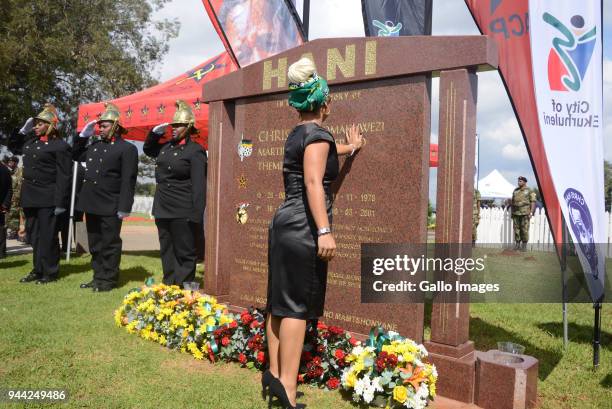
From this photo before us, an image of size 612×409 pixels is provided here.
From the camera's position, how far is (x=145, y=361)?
3.88m

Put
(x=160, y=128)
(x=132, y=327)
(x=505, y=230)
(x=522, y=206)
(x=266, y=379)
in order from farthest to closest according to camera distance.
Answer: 1. (x=505, y=230)
2. (x=522, y=206)
3. (x=160, y=128)
4. (x=132, y=327)
5. (x=266, y=379)

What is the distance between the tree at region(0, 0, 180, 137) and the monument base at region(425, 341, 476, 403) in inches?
670

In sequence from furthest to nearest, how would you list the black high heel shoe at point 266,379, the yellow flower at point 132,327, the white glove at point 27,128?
the white glove at point 27,128, the yellow flower at point 132,327, the black high heel shoe at point 266,379

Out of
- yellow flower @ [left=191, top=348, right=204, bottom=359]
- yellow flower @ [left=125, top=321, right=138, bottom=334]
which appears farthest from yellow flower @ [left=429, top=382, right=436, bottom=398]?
yellow flower @ [left=125, top=321, right=138, bottom=334]

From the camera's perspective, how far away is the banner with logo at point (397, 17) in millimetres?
6438

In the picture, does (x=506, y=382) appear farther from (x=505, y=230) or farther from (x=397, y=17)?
(x=505, y=230)

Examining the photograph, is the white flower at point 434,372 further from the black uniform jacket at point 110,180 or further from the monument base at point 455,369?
the black uniform jacket at point 110,180

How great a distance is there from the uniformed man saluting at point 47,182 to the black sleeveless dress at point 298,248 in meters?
4.74

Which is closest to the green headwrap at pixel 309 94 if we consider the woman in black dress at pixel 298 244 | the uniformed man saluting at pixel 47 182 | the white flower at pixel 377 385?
the woman in black dress at pixel 298 244

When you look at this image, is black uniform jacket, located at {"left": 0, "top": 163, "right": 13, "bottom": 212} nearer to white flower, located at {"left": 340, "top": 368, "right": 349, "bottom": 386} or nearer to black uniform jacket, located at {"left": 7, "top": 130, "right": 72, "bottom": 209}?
black uniform jacket, located at {"left": 7, "top": 130, "right": 72, "bottom": 209}

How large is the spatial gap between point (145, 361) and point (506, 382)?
2.65 metres

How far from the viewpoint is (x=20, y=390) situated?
3.21 metres

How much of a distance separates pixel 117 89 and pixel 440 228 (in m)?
20.0

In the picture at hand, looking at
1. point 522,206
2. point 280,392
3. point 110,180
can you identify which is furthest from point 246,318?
point 522,206
